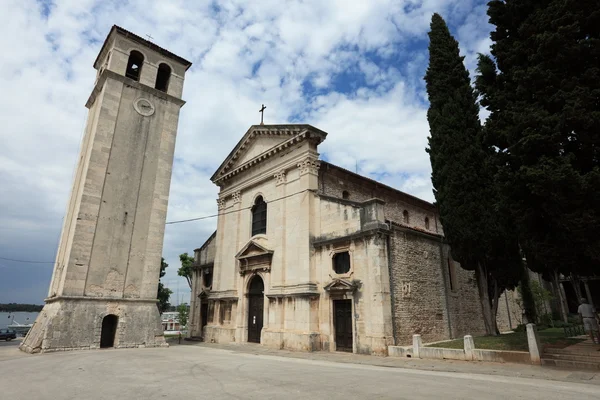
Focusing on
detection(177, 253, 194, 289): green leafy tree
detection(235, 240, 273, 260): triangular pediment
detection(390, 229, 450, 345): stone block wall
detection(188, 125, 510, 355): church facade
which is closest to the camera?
detection(390, 229, 450, 345): stone block wall

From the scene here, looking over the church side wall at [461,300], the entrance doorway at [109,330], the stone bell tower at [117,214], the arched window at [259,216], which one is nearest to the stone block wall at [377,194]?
the church side wall at [461,300]

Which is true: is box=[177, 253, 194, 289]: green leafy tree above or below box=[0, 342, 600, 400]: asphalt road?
above

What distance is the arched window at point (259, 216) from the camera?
70.7 ft

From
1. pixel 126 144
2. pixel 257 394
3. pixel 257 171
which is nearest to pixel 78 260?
pixel 126 144

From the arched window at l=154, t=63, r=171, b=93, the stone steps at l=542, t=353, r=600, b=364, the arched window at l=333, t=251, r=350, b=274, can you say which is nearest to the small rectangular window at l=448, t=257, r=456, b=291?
the arched window at l=333, t=251, r=350, b=274

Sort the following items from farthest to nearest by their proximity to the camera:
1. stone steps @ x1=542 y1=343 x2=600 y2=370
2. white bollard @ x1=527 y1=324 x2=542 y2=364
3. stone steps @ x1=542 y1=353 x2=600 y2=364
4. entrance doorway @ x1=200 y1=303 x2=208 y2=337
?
1. entrance doorway @ x1=200 y1=303 x2=208 y2=337
2. white bollard @ x1=527 y1=324 x2=542 y2=364
3. stone steps @ x1=542 y1=353 x2=600 y2=364
4. stone steps @ x1=542 y1=343 x2=600 y2=370

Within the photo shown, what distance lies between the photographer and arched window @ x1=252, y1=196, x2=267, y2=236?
21547mm

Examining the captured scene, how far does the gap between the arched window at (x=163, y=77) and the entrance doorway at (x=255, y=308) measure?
46.1ft

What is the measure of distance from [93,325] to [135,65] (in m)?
16.2

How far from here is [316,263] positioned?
17.5 meters

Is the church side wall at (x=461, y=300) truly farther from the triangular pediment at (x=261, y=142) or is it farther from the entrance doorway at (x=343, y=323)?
the triangular pediment at (x=261, y=142)

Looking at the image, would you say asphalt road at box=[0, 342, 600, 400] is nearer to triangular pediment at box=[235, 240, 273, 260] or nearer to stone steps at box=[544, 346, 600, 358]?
stone steps at box=[544, 346, 600, 358]

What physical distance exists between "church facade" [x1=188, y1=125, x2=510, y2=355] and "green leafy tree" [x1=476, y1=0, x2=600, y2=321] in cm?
583

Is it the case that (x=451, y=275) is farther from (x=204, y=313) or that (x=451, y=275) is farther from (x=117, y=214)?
(x=117, y=214)
